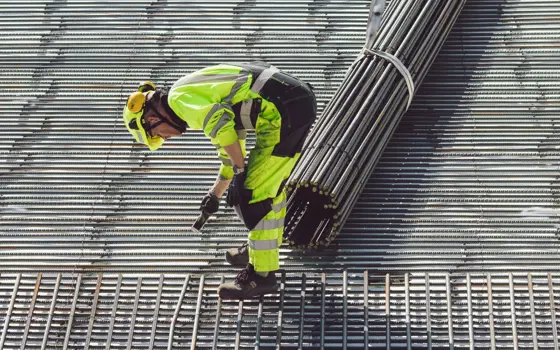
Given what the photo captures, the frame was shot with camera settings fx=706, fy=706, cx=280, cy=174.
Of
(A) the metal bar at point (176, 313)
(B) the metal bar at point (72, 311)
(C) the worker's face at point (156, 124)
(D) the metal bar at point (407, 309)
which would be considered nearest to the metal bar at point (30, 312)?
(B) the metal bar at point (72, 311)

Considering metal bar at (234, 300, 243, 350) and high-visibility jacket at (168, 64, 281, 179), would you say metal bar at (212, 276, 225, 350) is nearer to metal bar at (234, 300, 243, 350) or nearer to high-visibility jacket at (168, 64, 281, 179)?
metal bar at (234, 300, 243, 350)

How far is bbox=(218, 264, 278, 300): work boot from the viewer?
4.84m

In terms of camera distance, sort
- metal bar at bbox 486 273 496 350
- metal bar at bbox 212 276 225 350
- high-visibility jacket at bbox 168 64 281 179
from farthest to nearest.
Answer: metal bar at bbox 212 276 225 350 → metal bar at bbox 486 273 496 350 → high-visibility jacket at bbox 168 64 281 179

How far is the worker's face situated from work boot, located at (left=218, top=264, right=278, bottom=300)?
3.54 feet

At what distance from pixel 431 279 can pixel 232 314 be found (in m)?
1.42

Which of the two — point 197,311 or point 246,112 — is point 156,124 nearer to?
point 246,112

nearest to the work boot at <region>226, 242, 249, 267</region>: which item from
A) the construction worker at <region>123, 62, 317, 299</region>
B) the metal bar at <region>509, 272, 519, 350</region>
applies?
the construction worker at <region>123, 62, 317, 299</region>

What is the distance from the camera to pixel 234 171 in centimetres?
470

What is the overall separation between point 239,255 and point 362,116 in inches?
59.9

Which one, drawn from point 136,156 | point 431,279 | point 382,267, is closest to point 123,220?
point 136,156

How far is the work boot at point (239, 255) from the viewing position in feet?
16.9

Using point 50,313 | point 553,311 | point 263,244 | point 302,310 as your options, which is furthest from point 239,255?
point 553,311

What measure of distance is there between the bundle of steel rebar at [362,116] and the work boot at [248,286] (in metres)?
0.47

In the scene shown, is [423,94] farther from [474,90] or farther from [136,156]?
[136,156]
